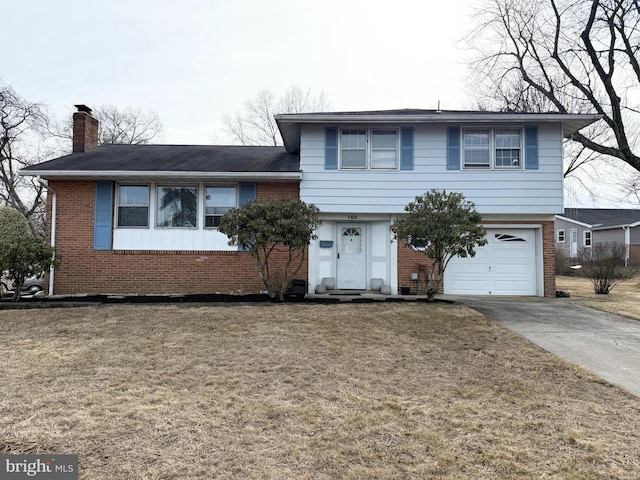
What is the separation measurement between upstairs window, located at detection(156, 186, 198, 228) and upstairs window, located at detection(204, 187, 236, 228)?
33 cm

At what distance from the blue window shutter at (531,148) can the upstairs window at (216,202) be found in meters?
8.34

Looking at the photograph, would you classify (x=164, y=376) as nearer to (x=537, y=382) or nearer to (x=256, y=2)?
(x=537, y=382)

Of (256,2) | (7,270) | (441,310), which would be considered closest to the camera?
(441,310)

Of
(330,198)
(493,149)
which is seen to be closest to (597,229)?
(493,149)

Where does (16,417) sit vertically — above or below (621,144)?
below

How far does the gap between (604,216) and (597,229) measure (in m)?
3.85

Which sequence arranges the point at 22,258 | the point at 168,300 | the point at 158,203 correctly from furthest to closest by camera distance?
the point at 158,203 < the point at 168,300 < the point at 22,258

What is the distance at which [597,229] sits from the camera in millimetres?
29766

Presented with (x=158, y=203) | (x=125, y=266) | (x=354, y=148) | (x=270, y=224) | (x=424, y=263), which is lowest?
(x=125, y=266)

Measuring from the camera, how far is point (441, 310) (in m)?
8.09

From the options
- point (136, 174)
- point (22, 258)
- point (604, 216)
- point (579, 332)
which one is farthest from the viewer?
point (604, 216)

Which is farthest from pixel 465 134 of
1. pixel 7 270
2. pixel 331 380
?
pixel 7 270

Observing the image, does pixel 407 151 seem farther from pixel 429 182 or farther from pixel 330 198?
pixel 330 198

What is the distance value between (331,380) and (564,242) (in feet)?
112
